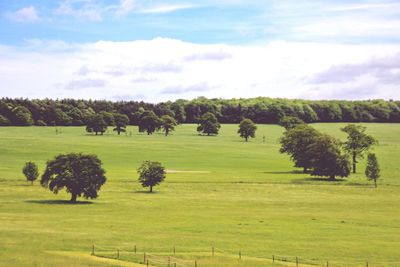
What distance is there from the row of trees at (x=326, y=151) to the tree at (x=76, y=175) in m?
47.0

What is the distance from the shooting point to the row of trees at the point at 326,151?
118562 millimetres

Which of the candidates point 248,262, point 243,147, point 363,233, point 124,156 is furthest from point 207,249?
point 243,147

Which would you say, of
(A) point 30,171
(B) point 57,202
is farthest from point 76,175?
(A) point 30,171

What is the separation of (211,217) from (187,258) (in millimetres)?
24441

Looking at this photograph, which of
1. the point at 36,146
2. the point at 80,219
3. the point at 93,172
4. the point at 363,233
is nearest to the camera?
the point at 363,233

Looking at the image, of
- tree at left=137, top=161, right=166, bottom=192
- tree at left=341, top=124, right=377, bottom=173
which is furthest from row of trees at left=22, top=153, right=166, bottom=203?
tree at left=341, top=124, right=377, bottom=173

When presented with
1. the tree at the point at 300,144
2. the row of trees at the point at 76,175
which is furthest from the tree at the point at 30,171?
the tree at the point at 300,144

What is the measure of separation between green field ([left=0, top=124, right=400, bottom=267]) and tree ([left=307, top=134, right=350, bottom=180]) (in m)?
2.90

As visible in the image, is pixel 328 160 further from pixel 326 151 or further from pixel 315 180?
pixel 315 180

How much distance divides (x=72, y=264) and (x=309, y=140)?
316ft

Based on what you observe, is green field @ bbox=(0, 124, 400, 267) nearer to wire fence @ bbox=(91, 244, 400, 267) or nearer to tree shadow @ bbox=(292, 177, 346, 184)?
wire fence @ bbox=(91, 244, 400, 267)

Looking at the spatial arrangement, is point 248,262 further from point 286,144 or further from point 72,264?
point 286,144

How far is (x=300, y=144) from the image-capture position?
136 metres

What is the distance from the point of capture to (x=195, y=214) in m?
74.6
